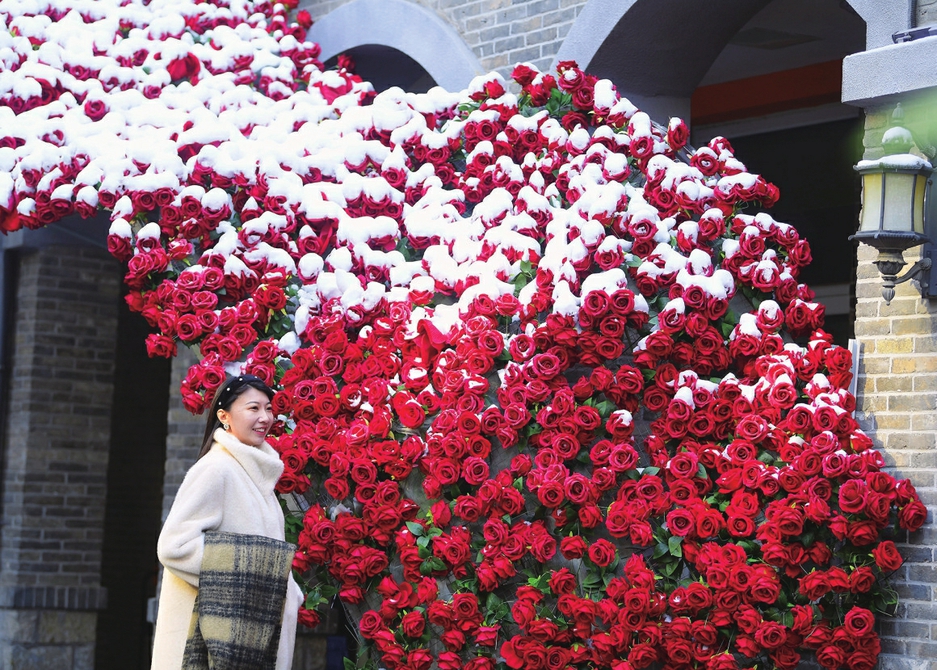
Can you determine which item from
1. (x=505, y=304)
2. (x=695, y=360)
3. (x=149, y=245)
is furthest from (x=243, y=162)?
(x=695, y=360)

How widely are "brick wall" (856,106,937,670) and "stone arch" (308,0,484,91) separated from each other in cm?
284

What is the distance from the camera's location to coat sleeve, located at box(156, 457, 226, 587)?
439 centimetres

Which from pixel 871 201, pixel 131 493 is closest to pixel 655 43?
pixel 871 201

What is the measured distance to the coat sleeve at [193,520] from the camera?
4.39 m

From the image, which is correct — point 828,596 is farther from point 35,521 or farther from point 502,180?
point 35,521

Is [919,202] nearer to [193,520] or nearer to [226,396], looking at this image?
[226,396]

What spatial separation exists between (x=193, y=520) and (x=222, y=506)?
0.11m

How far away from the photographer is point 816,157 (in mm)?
9156

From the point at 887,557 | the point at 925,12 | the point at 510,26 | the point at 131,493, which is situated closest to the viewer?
the point at 887,557

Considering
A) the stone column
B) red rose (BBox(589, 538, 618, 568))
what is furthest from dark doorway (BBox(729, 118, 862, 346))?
the stone column

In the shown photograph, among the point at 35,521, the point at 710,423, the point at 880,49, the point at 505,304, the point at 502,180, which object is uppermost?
the point at 880,49

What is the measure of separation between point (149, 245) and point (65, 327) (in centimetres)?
397

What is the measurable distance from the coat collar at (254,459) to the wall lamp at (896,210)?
2.21 meters

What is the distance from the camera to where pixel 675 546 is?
17.1 ft
